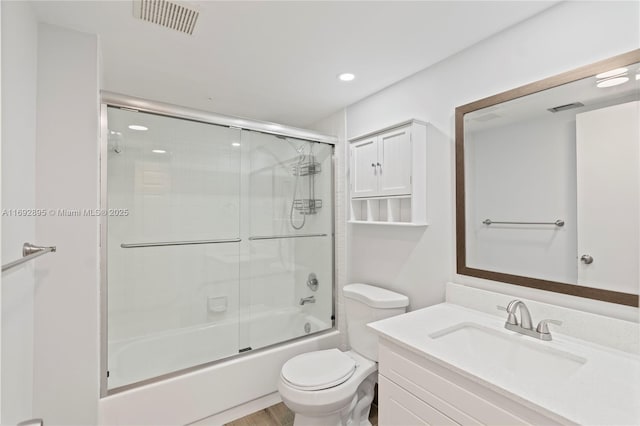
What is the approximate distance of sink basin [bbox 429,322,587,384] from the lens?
41.3 inches

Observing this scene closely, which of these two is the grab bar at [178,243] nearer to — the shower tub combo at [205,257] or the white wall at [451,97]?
the shower tub combo at [205,257]

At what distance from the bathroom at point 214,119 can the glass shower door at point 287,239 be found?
0.20m

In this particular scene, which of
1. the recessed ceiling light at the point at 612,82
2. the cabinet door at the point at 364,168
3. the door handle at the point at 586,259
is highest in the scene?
the recessed ceiling light at the point at 612,82

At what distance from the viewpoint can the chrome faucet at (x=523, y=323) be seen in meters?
1.22

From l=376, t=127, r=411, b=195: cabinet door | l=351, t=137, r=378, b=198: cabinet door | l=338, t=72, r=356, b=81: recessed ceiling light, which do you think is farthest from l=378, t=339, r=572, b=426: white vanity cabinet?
l=338, t=72, r=356, b=81: recessed ceiling light

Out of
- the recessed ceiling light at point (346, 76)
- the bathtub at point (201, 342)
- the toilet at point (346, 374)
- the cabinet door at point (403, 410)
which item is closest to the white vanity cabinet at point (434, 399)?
the cabinet door at point (403, 410)

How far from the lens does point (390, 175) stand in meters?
1.98

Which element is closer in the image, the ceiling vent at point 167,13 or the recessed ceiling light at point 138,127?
the ceiling vent at point 167,13

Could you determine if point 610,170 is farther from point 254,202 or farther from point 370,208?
point 254,202

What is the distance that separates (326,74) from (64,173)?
1.57 meters

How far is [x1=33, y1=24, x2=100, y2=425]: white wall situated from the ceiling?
232mm

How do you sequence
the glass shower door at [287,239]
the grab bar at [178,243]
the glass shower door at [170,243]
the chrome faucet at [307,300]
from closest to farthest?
the glass shower door at [170,243] < the grab bar at [178,243] < the glass shower door at [287,239] < the chrome faucet at [307,300]

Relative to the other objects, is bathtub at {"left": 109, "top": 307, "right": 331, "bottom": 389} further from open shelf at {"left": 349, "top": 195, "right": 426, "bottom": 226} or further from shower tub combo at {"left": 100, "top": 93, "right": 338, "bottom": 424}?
open shelf at {"left": 349, "top": 195, "right": 426, "bottom": 226}

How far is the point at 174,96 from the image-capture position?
91.2 inches
